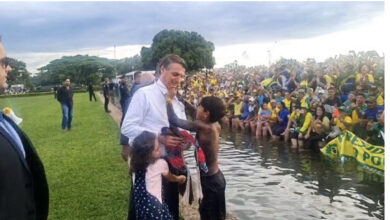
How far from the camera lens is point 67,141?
833 cm

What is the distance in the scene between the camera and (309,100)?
277 inches

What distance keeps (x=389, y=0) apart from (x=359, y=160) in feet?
9.32

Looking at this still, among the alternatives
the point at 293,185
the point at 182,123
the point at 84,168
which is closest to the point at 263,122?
the point at 293,185

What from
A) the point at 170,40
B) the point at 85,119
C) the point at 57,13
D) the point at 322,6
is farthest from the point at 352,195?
the point at 85,119

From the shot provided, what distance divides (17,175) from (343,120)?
210 inches

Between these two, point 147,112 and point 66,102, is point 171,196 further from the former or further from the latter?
point 66,102

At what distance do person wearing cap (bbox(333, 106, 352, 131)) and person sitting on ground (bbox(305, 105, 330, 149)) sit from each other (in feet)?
0.91

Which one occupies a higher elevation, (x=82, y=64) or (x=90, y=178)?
(x=82, y=64)

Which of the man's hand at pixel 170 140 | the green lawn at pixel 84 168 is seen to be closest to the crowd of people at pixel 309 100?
the green lawn at pixel 84 168

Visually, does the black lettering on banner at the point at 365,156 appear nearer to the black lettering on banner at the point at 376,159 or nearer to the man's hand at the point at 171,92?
the black lettering on banner at the point at 376,159

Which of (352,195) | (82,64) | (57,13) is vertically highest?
(57,13)

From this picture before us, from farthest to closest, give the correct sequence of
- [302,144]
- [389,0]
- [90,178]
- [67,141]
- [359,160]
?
[67,141]
[302,144]
[359,160]
[90,178]
[389,0]

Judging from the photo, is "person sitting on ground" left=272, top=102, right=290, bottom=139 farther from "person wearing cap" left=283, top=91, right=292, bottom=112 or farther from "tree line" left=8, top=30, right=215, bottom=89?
"tree line" left=8, top=30, right=215, bottom=89

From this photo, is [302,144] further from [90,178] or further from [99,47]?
[99,47]
